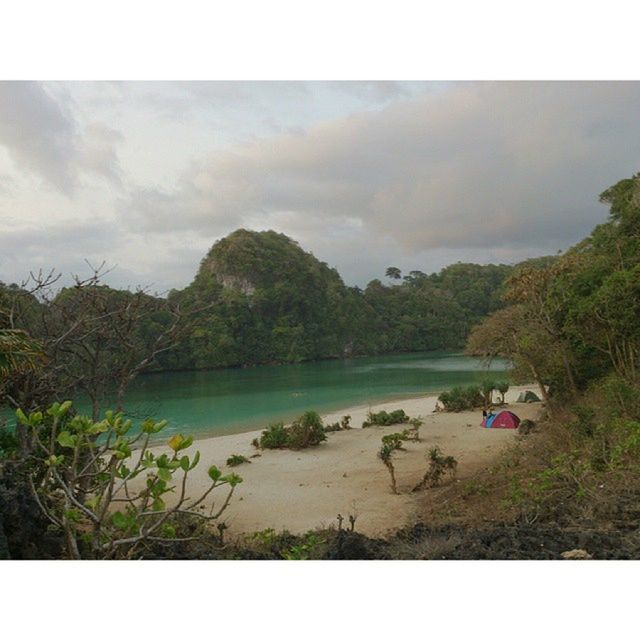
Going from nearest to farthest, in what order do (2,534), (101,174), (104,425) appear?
(104,425) < (2,534) < (101,174)

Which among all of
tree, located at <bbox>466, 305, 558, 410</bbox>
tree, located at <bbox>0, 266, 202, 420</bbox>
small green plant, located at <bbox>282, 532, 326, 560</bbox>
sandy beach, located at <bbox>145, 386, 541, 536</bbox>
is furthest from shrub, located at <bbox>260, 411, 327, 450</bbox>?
small green plant, located at <bbox>282, 532, 326, 560</bbox>

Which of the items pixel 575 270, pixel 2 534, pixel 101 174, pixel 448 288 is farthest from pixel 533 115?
pixel 448 288

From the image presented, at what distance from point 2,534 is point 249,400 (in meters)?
13.1

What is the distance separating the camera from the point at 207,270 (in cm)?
1830

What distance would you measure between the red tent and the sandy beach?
22 centimetres

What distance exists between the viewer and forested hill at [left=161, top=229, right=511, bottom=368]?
1509 cm

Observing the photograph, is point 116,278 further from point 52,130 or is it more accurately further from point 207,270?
point 207,270

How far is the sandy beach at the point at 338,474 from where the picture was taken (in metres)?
4.82

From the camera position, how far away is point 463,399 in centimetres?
1208

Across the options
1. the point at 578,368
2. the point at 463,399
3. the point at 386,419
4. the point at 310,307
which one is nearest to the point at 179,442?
the point at 578,368

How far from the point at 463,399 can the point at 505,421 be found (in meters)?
3.01

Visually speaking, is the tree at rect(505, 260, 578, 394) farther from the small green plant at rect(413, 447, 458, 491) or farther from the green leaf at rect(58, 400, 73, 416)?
the green leaf at rect(58, 400, 73, 416)

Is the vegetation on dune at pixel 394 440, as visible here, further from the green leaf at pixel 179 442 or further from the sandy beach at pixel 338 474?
the sandy beach at pixel 338 474

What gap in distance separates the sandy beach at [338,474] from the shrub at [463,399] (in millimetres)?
1170
